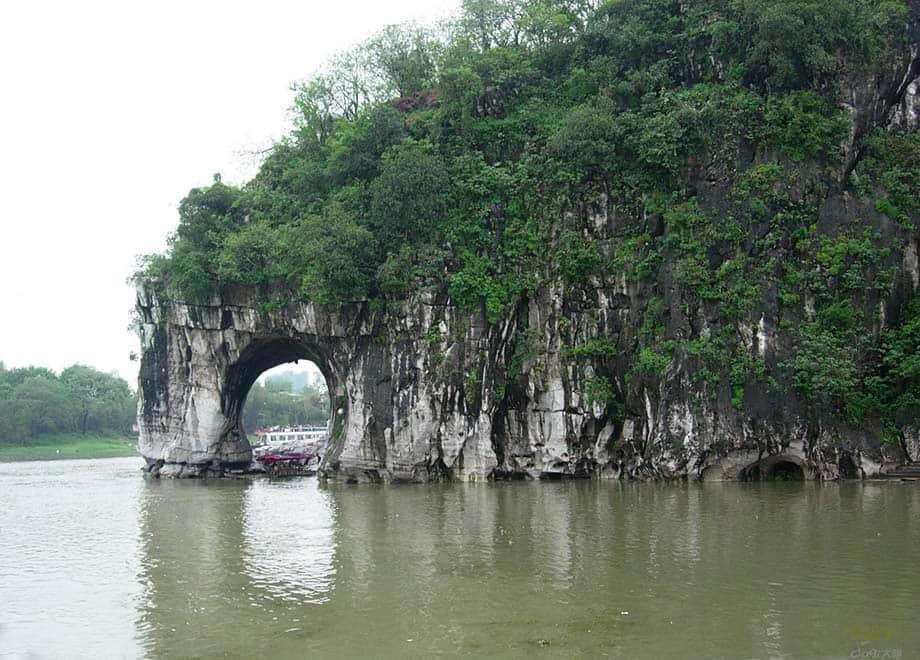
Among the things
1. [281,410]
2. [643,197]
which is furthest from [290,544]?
[281,410]

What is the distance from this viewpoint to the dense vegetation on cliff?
21.5 m

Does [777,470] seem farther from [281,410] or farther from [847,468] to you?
[281,410]

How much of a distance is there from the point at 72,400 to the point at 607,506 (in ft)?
174

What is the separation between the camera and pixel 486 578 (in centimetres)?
1063

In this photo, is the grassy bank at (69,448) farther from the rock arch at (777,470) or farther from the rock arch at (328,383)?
the rock arch at (777,470)

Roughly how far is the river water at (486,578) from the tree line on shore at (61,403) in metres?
39.5

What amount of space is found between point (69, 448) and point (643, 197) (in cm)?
4804

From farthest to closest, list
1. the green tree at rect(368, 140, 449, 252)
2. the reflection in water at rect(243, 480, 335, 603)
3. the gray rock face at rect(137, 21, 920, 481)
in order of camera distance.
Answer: the green tree at rect(368, 140, 449, 252), the gray rock face at rect(137, 21, 920, 481), the reflection in water at rect(243, 480, 335, 603)

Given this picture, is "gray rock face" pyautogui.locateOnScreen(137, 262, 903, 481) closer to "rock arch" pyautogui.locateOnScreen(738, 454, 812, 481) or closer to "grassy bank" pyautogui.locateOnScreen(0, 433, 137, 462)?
"rock arch" pyautogui.locateOnScreen(738, 454, 812, 481)

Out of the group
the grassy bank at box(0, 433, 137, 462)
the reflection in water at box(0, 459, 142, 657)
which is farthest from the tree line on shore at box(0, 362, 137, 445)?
the reflection in water at box(0, 459, 142, 657)

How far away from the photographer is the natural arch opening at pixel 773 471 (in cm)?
2162

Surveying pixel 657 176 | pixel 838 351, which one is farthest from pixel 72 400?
pixel 838 351

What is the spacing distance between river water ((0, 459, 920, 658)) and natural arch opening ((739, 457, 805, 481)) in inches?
88.9

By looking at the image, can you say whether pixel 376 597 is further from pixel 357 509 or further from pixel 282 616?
pixel 357 509
